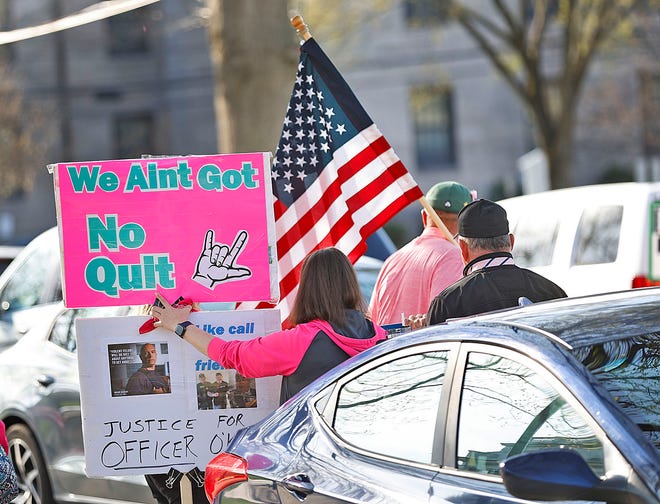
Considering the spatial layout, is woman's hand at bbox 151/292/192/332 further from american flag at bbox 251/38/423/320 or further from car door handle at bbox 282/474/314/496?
car door handle at bbox 282/474/314/496

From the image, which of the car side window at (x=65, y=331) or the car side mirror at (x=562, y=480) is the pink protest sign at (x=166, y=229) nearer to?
the car side window at (x=65, y=331)

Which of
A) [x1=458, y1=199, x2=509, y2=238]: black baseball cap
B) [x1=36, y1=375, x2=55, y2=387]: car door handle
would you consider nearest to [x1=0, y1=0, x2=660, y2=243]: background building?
[x1=36, y1=375, x2=55, y2=387]: car door handle

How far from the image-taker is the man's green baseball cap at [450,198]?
7266mm

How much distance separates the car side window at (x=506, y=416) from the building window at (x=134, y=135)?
34.3 m

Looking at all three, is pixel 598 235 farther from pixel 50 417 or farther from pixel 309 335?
pixel 309 335

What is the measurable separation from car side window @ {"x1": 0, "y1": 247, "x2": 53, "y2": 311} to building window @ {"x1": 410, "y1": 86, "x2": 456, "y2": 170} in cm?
2540

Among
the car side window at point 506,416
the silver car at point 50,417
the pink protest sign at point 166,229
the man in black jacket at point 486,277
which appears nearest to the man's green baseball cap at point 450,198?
the man in black jacket at point 486,277

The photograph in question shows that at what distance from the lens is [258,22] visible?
1255 cm

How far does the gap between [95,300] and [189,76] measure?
31.2 meters

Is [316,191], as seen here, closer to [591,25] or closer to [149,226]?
[149,226]

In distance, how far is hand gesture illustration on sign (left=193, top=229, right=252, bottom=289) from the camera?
596 cm

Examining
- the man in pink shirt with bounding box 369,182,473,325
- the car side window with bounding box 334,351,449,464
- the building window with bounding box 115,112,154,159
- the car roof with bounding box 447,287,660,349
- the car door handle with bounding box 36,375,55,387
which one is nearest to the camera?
the car roof with bounding box 447,287,660,349

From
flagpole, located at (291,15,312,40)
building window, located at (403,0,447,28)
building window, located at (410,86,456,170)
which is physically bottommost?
flagpole, located at (291,15,312,40)

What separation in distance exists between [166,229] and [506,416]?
104 inches
